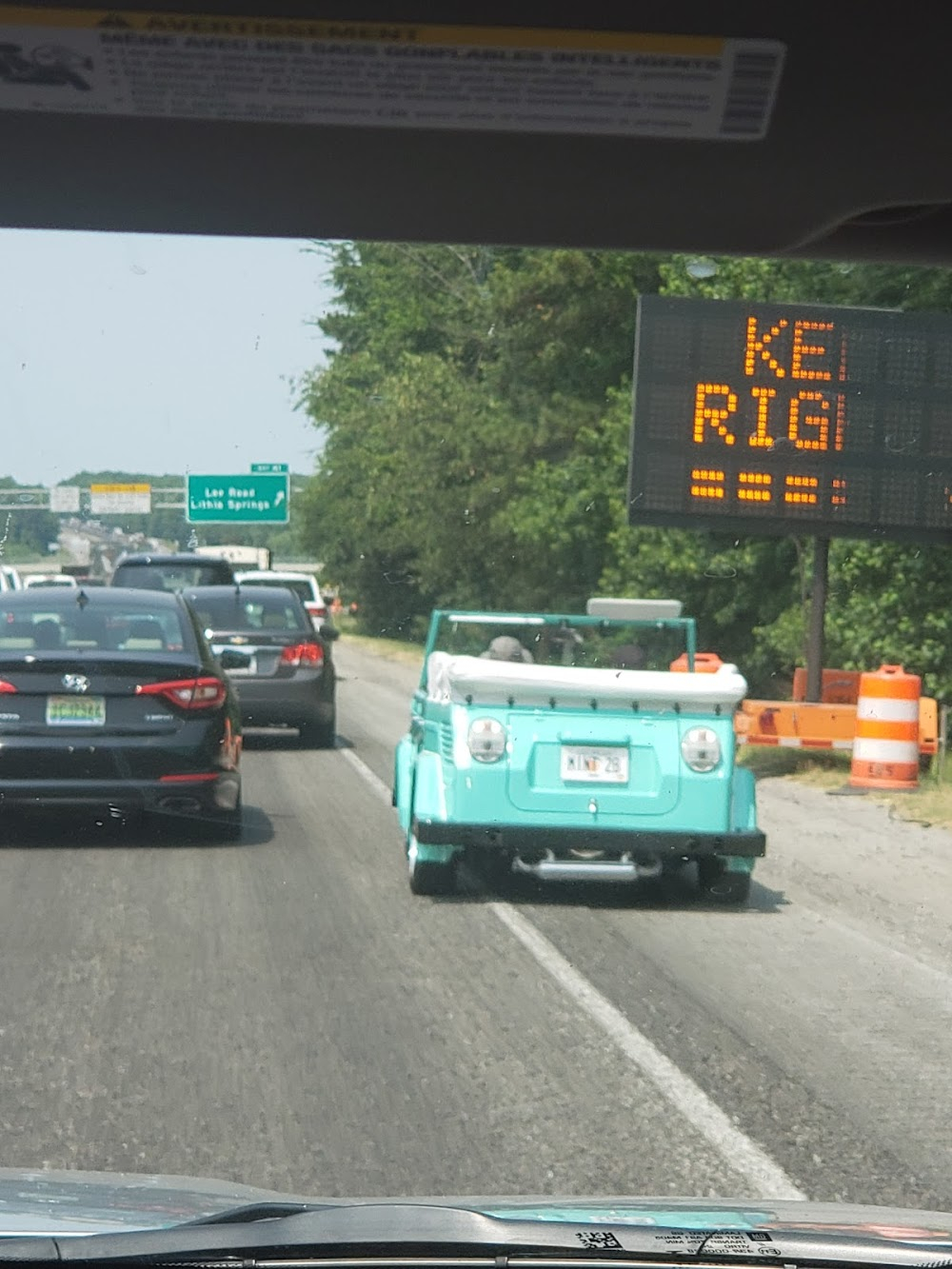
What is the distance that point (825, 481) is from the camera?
15641mm

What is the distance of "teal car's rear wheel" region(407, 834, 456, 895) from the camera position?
10.3m

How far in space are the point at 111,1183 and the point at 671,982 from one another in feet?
16.0

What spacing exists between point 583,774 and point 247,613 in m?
11.0

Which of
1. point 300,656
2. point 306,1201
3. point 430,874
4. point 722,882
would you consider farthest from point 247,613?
point 306,1201

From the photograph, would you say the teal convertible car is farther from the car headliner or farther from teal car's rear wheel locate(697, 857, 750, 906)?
the car headliner

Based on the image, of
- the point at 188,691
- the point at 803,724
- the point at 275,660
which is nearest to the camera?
the point at 188,691

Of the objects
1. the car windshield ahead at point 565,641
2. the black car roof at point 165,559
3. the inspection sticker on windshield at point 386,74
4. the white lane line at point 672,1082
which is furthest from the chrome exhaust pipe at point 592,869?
the black car roof at point 165,559

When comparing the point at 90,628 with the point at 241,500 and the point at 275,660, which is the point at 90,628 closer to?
the point at 275,660

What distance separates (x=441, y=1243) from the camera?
2.83 m

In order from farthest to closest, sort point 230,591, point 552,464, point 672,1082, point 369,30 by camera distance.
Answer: point 552,464 < point 230,591 < point 672,1082 < point 369,30

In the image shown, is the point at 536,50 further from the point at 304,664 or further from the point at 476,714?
the point at 304,664

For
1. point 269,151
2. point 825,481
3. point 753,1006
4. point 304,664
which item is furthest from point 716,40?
point 304,664

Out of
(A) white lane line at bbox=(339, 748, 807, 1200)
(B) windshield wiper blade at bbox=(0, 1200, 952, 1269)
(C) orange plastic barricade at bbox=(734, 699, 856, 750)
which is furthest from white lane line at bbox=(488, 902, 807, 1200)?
(C) orange plastic barricade at bbox=(734, 699, 856, 750)

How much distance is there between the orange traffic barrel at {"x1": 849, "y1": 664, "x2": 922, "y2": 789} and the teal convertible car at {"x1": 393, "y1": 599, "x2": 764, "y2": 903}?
6.11 metres
